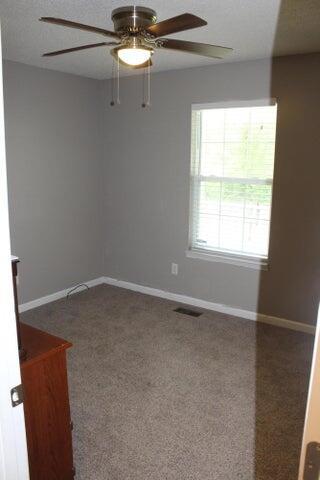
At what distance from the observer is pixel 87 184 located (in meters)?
4.45

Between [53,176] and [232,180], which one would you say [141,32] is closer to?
[232,180]

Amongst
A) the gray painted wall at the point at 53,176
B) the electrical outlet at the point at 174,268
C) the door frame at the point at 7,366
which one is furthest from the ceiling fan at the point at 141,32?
the electrical outlet at the point at 174,268

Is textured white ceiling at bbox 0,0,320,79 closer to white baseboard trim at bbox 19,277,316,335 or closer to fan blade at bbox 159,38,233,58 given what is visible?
fan blade at bbox 159,38,233,58

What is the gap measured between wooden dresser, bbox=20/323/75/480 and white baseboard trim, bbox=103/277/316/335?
7.89 feet

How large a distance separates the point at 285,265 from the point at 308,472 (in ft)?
9.48

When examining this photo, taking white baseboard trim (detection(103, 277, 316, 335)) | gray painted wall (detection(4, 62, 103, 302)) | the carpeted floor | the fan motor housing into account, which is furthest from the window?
the fan motor housing

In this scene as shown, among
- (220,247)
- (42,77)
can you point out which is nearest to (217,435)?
(220,247)

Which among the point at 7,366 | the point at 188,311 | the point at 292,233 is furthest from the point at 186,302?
the point at 7,366

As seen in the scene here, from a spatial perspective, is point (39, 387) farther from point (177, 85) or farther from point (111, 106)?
point (111, 106)

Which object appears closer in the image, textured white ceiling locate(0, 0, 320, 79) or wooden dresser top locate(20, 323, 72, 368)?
wooden dresser top locate(20, 323, 72, 368)

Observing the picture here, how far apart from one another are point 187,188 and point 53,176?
1411 mm

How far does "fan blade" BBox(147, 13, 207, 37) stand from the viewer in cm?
166

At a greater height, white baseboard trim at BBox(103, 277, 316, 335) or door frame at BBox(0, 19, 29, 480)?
door frame at BBox(0, 19, 29, 480)

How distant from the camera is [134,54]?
2.07 m
